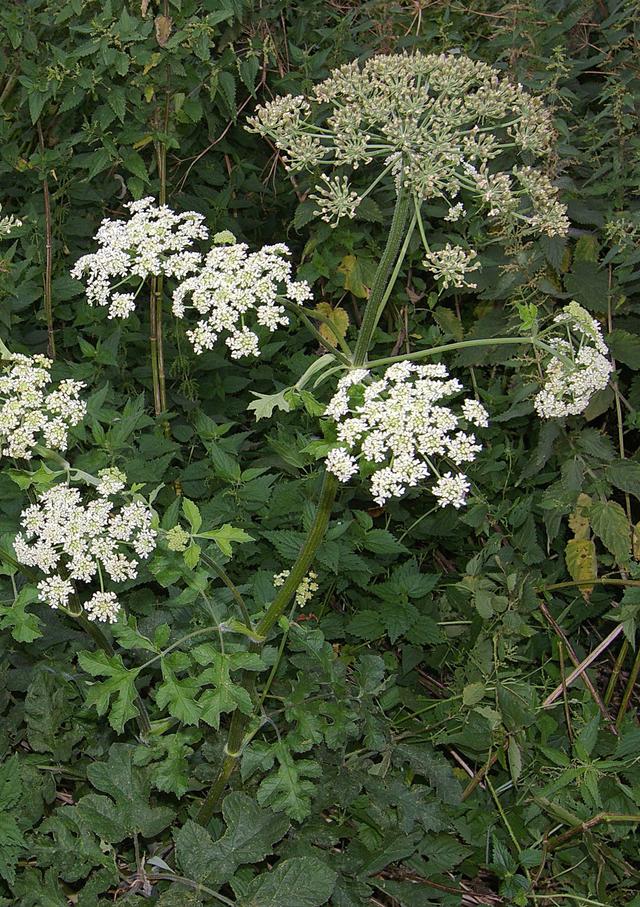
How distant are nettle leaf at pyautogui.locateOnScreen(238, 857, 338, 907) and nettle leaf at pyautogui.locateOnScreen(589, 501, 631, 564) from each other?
1584 mm

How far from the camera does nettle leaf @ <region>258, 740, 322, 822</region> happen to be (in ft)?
8.49

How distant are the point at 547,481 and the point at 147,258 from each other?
2.13m

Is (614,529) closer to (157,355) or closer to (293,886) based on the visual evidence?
(293,886)

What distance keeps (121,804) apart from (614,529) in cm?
195

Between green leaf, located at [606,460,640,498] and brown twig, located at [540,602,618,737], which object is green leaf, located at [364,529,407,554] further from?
green leaf, located at [606,460,640,498]

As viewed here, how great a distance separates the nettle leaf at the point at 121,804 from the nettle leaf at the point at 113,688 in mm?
423

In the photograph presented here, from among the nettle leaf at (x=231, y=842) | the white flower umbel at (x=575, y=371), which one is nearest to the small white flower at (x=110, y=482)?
the nettle leaf at (x=231, y=842)

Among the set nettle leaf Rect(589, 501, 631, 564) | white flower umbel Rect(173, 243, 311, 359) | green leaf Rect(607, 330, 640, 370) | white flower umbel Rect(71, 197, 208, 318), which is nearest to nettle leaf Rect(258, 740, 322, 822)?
white flower umbel Rect(173, 243, 311, 359)

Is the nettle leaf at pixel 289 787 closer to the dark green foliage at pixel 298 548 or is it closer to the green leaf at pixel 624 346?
the dark green foliage at pixel 298 548

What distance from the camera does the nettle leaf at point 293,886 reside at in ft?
8.18

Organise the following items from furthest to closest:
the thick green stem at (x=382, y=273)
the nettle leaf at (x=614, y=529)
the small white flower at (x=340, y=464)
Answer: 1. the nettle leaf at (x=614, y=529)
2. the thick green stem at (x=382, y=273)
3. the small white flower at (x=340, y=464)

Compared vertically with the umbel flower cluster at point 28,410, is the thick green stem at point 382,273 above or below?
above

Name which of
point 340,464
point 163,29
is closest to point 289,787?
point 340,464

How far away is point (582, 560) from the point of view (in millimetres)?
3594
